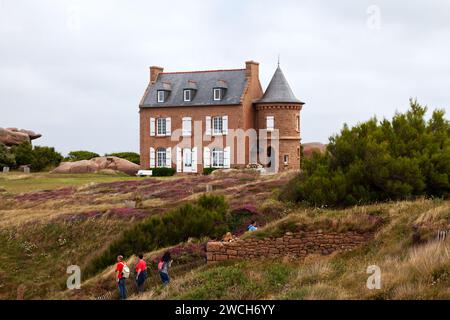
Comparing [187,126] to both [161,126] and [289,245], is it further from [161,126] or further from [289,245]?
[289,245]

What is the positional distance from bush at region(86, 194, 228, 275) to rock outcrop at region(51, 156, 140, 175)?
110ft

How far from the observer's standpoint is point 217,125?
5616cm

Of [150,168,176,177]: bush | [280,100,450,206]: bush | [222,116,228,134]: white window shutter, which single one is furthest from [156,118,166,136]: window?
[280,100,450,206]: bush

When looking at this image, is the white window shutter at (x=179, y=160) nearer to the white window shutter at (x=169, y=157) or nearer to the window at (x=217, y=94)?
the white window shutter at (x=169, y=157)

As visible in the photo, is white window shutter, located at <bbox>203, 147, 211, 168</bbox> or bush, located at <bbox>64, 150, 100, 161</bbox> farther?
bush, located at <bbox>64, 150, 100, 161</bbox>

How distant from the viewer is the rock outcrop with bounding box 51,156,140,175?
5766 cm

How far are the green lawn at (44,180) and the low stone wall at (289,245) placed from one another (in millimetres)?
26831

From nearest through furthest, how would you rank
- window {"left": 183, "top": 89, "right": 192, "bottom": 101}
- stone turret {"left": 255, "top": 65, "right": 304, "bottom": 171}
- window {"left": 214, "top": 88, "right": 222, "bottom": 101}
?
stone turret {"left": 255, "top": 65, "right": 304, "bottom": 171}
window {"left": 214, "top": 88, "right": 222, "bottom": 101}
window {"left": 183, "top": 89, "right": 192, "bottom": 101}

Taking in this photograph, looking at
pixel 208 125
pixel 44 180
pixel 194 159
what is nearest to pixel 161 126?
pixel 194 159

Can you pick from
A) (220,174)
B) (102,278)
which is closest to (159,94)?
(220,174)

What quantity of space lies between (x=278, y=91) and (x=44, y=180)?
66.6 feet

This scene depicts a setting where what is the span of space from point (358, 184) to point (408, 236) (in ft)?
25.0

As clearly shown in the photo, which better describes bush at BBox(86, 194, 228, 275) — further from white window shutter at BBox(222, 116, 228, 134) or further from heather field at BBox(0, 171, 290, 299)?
white window shutter at BBox(222, 116, 228, 134)
